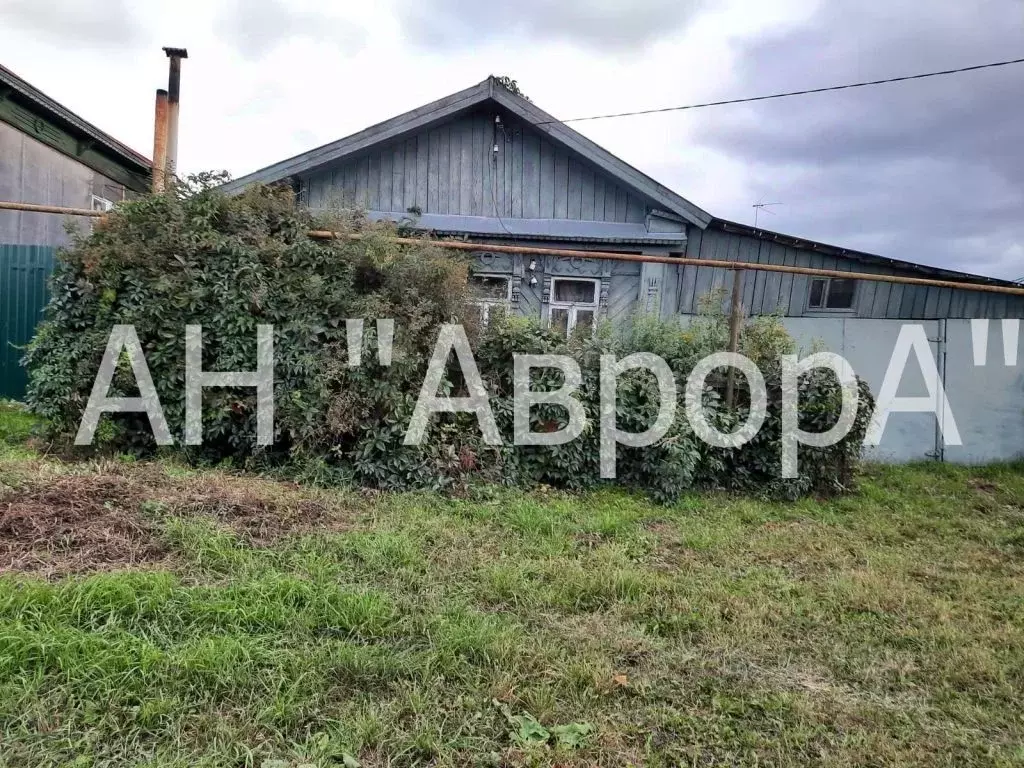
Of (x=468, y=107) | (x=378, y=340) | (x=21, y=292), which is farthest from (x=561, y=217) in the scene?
(x=21, y=292)

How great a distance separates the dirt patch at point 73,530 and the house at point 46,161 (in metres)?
5.47

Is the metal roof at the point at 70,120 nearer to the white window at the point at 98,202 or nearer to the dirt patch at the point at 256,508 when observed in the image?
the white window at the point at 98,202

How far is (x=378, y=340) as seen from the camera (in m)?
4.99

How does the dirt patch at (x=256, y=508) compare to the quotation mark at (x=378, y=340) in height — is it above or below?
below

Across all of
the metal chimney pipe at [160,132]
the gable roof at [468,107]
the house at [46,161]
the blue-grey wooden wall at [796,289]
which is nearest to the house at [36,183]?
the house at [46,161]

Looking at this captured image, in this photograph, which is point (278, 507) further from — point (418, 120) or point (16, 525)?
point (418, 120)

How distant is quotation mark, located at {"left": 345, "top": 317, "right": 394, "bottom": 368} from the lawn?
122cm

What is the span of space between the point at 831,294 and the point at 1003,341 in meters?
2.06

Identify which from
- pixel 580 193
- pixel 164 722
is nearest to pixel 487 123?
pixel 580 193

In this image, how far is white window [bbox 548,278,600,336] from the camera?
7.83 meters

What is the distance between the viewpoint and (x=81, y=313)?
504 cm

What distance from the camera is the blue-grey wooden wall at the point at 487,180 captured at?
8148 mm

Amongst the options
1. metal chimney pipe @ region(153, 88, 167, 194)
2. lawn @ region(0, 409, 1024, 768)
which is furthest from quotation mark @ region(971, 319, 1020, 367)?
metal chimney pipe @ region(153, 88, 167, 194)

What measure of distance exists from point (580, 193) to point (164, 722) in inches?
298
